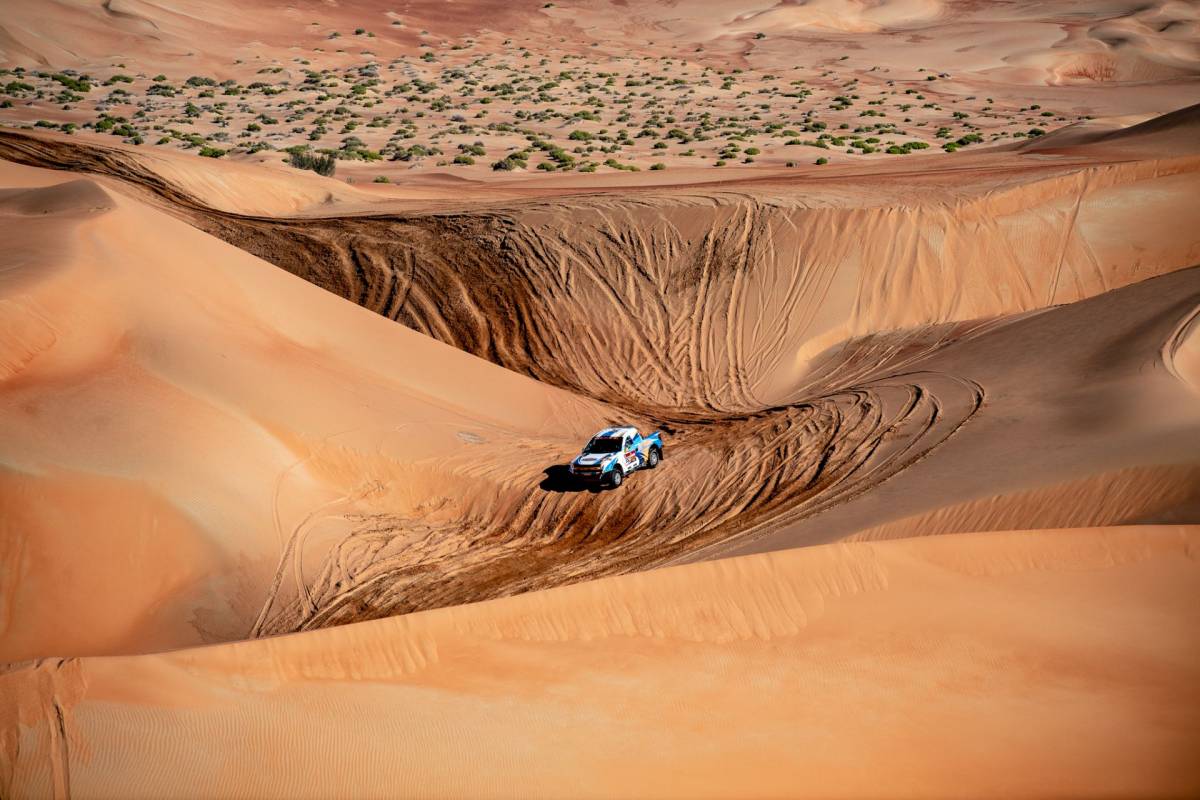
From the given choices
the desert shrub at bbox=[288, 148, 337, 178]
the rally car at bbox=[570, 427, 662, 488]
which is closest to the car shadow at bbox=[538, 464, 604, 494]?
the rally car at bbox=[570, 427, 662, 488]

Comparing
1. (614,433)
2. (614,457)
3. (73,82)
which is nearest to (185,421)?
(614,457)

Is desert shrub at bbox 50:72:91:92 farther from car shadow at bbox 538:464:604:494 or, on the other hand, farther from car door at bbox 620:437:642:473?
car door at bbox 620:437:642:473

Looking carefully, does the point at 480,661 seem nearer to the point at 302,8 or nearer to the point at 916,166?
the point at 916,166

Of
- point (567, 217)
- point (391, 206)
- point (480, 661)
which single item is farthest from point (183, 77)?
point (480, 661)

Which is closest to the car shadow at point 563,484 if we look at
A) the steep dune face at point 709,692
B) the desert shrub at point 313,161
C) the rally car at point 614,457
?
the rally car at point 614,457

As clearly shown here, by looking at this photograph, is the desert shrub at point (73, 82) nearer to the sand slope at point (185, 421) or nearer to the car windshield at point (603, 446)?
the sand slope at point (185, 421)

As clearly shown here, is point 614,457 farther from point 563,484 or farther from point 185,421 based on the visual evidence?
point 185,421
